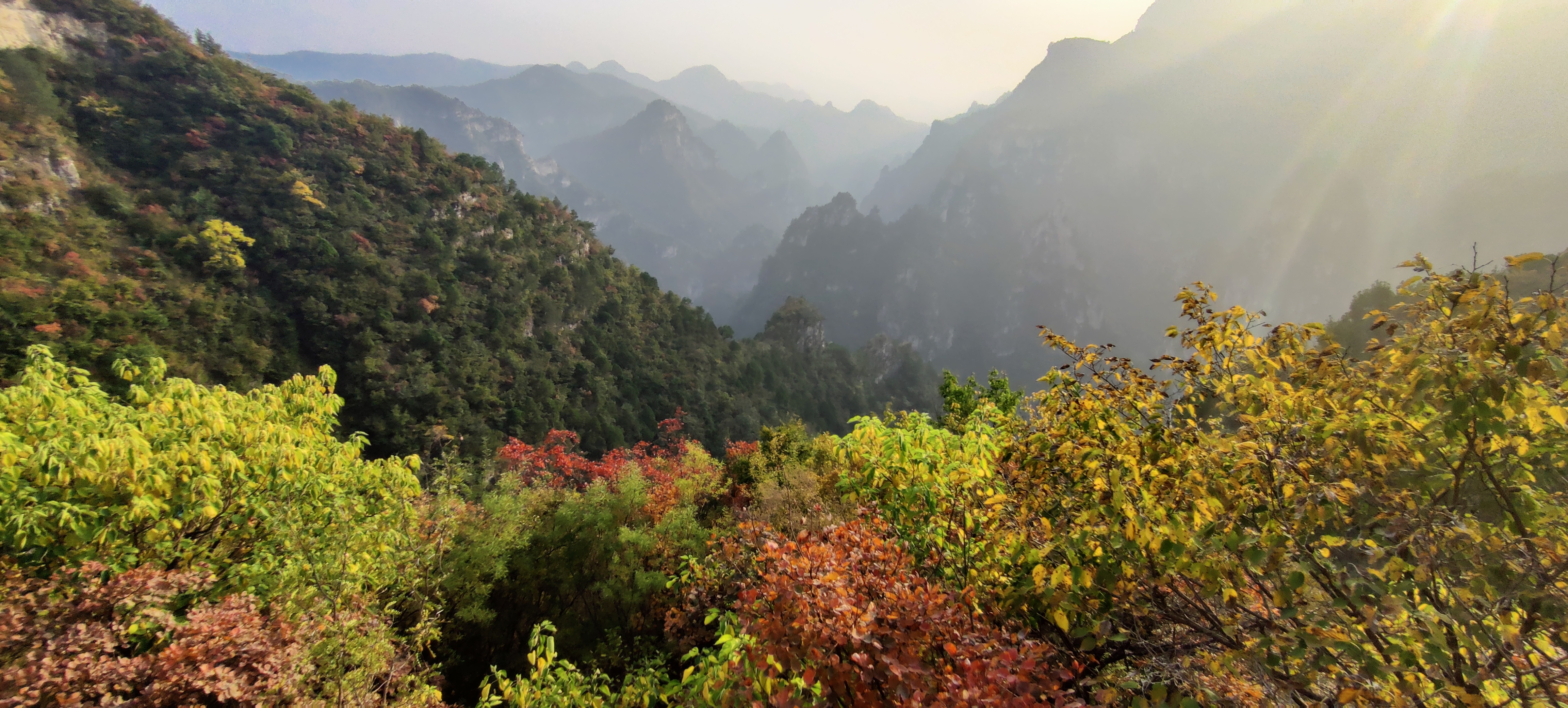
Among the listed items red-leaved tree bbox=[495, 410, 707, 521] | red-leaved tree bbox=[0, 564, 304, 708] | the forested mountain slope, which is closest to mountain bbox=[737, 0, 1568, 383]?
the forested mountain slope

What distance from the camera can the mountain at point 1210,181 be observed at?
333 feet

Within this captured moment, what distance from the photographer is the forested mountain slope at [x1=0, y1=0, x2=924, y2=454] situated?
20.2m

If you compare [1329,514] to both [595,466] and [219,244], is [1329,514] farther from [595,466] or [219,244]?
[219,244]

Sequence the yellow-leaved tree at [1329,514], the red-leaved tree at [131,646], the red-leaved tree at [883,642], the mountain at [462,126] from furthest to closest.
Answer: the mountain at [462,126] → the red-leaved tree at [131,646] → the red-leaved tree at [883,642] → the yellow-leaved tree at [1329,514]

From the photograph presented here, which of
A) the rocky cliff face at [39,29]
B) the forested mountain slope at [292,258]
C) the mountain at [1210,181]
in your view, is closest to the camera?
the forested mountain slope at [292,258]

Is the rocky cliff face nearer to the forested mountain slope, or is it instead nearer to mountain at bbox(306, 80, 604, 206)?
the forested mountain slope

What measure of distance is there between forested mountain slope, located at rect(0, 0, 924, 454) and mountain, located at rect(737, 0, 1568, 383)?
350 feet

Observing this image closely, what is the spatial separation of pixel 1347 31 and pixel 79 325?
216 meters

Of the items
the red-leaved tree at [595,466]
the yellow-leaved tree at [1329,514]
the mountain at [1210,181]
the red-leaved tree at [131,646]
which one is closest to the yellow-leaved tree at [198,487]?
the red-leaved tree at [131,646]

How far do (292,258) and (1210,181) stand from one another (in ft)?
623

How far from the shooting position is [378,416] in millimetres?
25047

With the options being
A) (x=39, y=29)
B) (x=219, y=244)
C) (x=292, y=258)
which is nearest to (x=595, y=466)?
(x=292, y=258)

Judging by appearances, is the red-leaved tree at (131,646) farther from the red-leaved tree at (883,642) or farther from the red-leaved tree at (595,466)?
the red-leaved tree at (595,466)

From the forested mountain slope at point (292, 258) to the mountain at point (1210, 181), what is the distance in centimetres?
10672
